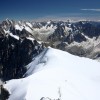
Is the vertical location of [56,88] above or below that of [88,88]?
above

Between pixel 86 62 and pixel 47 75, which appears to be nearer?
pixel 47 75

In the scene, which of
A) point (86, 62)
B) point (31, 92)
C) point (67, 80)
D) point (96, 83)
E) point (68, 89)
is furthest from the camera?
point (86, 62)

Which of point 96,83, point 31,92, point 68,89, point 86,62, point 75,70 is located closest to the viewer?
point 31,92

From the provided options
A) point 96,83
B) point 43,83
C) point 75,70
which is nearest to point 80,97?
point 43,83

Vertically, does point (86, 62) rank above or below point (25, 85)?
below

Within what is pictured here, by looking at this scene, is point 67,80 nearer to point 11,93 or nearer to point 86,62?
point 11,93

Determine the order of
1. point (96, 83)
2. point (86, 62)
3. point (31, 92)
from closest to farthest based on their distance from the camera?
point (31, 92) < point (96, 83) < point (86, 62)

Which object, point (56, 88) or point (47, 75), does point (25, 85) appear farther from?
point (47, 75)

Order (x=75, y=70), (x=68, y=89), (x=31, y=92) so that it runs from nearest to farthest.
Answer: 1. (x=31, y=92)
2. (x=68, y=89)
3. (x=75, y=70)

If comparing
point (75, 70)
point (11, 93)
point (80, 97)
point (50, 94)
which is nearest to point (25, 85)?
point (11, 93)
